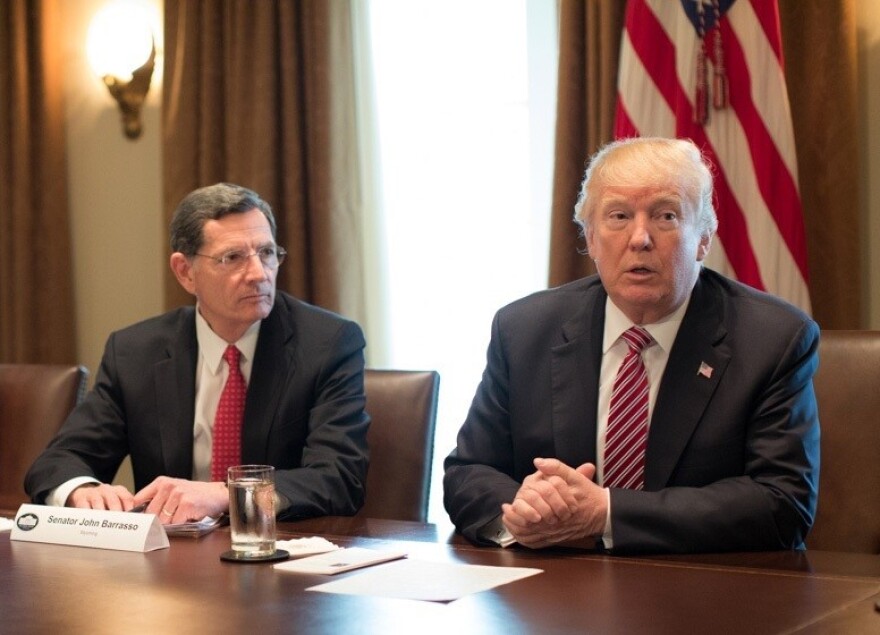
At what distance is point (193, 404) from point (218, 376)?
0.34 feet

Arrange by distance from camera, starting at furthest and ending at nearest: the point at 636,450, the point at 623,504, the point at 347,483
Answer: the point at 347,483 < the point at 636,450 < the point at 623,504

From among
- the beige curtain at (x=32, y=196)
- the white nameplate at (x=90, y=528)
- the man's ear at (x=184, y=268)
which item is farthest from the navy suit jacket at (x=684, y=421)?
the beige curtain at (x=32, y=196)

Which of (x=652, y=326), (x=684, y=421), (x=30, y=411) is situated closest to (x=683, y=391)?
(x=684, y=421)

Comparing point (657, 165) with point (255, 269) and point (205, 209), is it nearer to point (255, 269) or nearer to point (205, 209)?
point (255, 269)

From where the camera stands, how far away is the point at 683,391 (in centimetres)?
247

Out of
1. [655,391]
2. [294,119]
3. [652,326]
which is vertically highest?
[294,119]

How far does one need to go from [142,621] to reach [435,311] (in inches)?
121

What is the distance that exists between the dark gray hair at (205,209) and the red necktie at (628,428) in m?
1.20

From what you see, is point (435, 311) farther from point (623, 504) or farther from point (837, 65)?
point (623, 504)

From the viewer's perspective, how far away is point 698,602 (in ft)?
5.52

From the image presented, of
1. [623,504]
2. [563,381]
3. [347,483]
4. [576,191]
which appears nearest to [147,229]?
[576,191]

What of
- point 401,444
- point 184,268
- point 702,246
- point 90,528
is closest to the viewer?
point 90,528

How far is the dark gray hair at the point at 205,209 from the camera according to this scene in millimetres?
3242

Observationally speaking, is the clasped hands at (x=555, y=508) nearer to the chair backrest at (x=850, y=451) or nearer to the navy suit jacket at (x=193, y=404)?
the chair backrest at (x=850, y=451)
